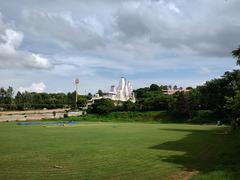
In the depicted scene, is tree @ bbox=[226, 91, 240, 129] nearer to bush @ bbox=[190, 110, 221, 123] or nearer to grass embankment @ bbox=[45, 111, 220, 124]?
grass embankment @ bbox=[45, 111, 220, 124]

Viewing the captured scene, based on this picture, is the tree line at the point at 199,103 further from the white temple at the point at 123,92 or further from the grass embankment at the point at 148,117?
the white temple at the point at 123,92

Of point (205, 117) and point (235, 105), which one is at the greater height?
point (235, 105)

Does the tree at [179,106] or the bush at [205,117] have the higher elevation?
the tree at [179,106]

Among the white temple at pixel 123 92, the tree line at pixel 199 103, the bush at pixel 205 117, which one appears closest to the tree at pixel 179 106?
the tree line at pixel 199 103

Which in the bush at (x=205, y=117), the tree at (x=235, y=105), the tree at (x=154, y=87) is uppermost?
the tree at (x=154, y=87)

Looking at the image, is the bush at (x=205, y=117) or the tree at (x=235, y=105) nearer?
the tree at (x=235, y=105)

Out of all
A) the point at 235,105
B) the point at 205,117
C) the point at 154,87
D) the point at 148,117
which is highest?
the point at 154,87

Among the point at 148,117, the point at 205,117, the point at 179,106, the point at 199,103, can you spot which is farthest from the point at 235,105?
the point at 148,117

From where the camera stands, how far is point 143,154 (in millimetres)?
17656

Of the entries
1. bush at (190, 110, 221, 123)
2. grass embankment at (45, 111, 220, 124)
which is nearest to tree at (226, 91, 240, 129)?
grass embankment at (45, 111, 220, 124)

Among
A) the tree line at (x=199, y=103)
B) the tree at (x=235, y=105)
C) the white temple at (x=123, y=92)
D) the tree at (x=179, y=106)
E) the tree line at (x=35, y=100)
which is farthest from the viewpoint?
the white temple at (x=123, y=92)

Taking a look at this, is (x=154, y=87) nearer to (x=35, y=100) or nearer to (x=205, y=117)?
(x=35, y=100)

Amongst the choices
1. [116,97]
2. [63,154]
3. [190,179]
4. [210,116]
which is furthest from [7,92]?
[190,179]

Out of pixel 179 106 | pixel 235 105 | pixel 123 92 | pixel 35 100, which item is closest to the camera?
pixel 235 105
